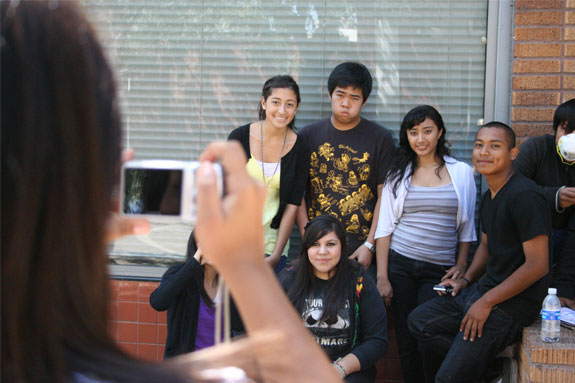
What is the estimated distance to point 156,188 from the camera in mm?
1196

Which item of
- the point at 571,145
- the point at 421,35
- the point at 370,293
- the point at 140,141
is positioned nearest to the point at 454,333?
the point at 370,293

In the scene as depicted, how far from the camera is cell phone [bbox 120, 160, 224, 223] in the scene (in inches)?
45.2

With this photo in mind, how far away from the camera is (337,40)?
4.73 meters

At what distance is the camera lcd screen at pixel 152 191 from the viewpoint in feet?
3.84

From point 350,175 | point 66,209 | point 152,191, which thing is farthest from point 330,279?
point 66,209

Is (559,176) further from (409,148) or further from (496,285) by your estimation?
(409,148)

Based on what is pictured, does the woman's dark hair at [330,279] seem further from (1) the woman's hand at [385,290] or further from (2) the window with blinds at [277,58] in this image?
(2) the window with blinds at [277,58]

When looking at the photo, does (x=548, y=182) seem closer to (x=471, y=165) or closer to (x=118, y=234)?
(x=471, y=165)

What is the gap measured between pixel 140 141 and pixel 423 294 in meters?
2.39

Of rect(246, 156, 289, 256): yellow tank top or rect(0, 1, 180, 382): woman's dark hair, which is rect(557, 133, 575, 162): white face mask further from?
rect(0, 1, 180, 382): woman's dark hair

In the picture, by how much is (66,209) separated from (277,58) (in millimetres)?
4104

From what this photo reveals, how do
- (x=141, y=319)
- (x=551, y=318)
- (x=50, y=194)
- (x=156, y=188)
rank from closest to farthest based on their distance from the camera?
(x=50, y=194), (x=156, y=188), (x=551, y=318), (x=141, y=319)

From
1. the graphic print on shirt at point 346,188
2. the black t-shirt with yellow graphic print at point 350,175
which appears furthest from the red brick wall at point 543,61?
the graphic print on shirt at point 346,188

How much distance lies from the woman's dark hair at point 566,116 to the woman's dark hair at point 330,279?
1503 millimetres
